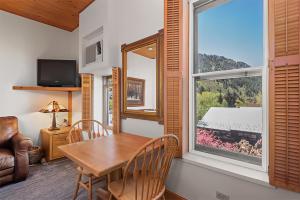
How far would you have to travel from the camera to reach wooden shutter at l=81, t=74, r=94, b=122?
3.35 meters

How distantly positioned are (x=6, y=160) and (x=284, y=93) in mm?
3215

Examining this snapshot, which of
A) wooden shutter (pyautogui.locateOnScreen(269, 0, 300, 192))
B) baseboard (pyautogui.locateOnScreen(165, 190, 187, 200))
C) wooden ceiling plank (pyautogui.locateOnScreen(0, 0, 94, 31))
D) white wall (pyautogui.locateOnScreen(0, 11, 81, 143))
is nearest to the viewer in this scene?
wooden shutter (pyautogui.locateOnScreen(269, 0, 300, 192))

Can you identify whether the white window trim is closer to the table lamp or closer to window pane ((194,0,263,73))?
window pane ((194,0,263,73))

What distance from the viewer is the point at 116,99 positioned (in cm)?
266

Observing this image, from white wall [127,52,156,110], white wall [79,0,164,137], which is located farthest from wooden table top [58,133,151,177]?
white wall [127,52,156,110]

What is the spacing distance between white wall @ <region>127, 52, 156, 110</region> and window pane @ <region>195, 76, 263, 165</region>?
0.54m

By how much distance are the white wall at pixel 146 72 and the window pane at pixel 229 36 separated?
55 centimetres

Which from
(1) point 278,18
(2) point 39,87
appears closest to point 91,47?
(2) point 39,87

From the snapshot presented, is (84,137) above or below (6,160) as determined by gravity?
above

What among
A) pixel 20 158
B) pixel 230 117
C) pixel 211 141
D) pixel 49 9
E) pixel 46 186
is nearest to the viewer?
pixel 230 117

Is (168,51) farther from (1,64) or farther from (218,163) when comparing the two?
(1,64)

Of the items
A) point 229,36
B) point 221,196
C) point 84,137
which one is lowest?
point 221,196

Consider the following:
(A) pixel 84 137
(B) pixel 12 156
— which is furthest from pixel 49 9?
(B) pixel 12 156

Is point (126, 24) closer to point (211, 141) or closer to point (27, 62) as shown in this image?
point (211, 141)
